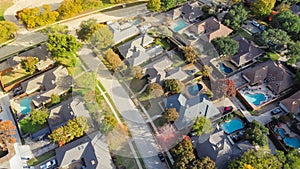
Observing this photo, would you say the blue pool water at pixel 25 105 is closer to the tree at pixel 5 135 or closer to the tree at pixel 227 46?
the tree at pixel 5 135

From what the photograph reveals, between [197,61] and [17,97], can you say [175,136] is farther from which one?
[17,97]

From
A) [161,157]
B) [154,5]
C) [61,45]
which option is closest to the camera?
[161,157]

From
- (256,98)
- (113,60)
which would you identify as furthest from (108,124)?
(256,98)

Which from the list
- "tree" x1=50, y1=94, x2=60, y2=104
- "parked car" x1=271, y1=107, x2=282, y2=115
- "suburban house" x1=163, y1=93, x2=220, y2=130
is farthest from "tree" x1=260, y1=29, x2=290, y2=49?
"tree" x1=50, y1=94, x2=60, y2=104

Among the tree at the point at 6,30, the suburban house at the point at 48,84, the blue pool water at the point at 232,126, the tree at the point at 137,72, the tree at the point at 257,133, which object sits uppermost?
the tree at the point at 6,30

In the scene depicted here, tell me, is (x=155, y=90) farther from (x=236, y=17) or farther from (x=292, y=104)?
(x=236, y=17)

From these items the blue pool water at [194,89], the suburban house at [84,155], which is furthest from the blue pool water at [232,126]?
the suburban house at [84,155]
